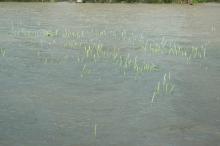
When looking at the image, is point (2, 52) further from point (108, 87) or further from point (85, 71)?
point (108, 87)

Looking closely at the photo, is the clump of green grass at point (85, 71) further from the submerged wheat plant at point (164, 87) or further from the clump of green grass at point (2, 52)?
the clump of green grass at point (2, 52)

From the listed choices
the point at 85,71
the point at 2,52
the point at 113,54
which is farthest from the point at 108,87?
the point at 2,52

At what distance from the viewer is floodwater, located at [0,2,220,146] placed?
10.8 ft

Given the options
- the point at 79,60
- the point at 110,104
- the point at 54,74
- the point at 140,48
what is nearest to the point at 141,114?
the point at 110,104

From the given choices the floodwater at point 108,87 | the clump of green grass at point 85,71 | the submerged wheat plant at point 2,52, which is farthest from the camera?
the submerged wheat plant at point 2,52

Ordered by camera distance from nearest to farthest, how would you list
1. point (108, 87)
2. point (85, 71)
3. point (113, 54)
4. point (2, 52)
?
point (108, 87) → point (85, 71) → point (2, 52) → point (113, 54)

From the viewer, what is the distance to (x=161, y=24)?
33.1 feet

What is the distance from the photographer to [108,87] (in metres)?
4.57

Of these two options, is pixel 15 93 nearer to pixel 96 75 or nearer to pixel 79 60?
pixel 96 75

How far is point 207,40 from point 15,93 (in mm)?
4388

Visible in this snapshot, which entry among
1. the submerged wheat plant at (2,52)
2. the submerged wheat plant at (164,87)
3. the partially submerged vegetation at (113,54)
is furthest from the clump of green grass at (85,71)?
the submerged wheat plant at (2,52)

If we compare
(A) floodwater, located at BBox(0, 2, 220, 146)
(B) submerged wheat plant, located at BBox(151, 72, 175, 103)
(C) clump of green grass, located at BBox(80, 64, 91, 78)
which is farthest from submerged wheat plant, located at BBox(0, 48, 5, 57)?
(B) submerged wheat plant, located at BBox(151, 72, 175, 103)

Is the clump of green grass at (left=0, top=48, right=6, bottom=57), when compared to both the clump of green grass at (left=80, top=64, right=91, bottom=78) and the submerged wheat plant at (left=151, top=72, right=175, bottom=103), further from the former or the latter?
the submerged wheat plant at (left=151, top=72, right=175, bottom=103)

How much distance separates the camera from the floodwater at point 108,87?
3.31 m
